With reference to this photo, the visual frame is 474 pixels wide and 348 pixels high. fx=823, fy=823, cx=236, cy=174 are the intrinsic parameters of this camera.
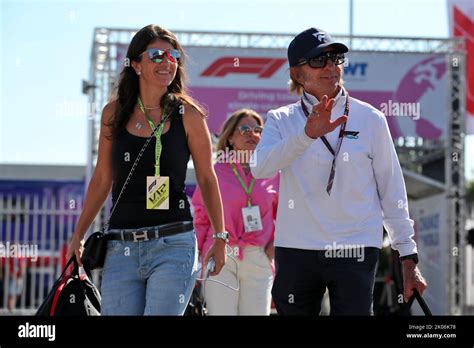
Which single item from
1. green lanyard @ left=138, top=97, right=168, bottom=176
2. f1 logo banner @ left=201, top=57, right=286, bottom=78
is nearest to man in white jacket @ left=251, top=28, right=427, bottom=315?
green lanyard @ left=138, top=97, right=168, bottom=176

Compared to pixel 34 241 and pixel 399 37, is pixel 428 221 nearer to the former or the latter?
pixel 399 37

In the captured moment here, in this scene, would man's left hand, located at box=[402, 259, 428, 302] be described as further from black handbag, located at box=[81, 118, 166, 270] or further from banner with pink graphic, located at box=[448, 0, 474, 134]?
banner with pink graphic, located at box=[448, 0, 474, 134]

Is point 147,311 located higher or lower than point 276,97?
lower

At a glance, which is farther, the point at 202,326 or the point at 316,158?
the point at 316,158

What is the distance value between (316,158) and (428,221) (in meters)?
9.23

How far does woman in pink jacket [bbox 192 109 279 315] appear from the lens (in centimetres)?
544

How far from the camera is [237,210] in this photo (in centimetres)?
573

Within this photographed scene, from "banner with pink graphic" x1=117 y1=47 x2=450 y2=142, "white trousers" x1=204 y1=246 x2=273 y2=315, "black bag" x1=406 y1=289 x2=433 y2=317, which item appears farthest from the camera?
"banner with pink graphic" x1=117 y1=47 x2=450 y2=142

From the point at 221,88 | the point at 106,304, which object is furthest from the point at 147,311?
the point at 221,88

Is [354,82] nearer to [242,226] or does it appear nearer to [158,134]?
[242,226]

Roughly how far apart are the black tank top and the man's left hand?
3.24ft

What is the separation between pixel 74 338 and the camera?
339 centimetres

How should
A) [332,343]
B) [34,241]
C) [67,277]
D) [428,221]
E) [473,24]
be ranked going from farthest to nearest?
1. [34,241]
2. [428,221]
3. [473,24]
4. [67,277]
5. [332,343]

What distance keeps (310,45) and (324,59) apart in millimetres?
89
